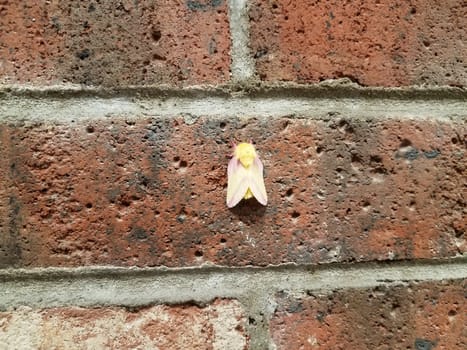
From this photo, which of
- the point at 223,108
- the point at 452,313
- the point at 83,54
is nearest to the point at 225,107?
the point at 223,108

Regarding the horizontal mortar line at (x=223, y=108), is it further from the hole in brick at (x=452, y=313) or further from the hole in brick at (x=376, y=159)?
the hole in brick at (x=452, y=313)

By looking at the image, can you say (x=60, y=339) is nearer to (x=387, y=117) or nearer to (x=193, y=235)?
(x=193, y=235)

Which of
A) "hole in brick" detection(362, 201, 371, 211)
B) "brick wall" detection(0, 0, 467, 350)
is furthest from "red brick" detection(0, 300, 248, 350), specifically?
"hole in brick" detection(362, 201, 371, 211)

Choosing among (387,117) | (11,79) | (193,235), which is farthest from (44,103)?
(387,117)

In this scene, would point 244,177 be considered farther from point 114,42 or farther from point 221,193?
point 114,42

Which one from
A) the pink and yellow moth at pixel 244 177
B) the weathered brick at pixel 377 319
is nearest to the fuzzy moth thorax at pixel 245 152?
the pink and yellow moth at pixel 244 177

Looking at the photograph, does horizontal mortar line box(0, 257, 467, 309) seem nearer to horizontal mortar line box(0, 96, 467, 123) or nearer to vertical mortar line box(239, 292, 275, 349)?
vertical mortar line box(239, 292, 275, 349)
